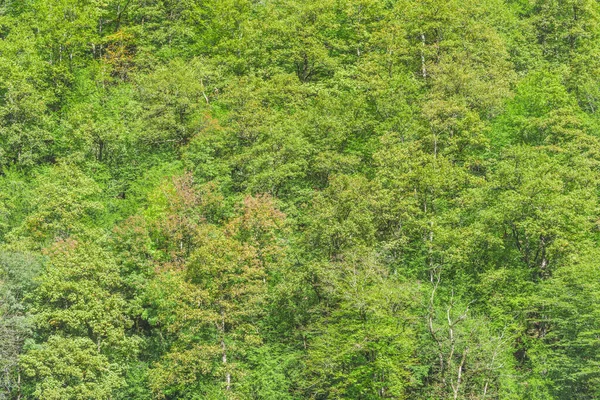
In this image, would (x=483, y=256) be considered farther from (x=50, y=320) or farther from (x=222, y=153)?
(x=50, y=320)

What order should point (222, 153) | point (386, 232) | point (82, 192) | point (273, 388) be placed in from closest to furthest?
point (273, 388)
point (386, 232)
point (82, 192)
point (222, 153)

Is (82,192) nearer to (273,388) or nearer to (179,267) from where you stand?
(179,267)

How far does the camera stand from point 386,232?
40.5 meters

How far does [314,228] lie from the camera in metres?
37.0

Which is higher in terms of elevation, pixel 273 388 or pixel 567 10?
pixel 567 10

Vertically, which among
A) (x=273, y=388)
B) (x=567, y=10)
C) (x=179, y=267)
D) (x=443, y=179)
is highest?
(x=567, y=10)

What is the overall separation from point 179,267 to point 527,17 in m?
52.4

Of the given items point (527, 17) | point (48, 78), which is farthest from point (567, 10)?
point (48, 78)

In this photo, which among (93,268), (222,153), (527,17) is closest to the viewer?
(93,268)

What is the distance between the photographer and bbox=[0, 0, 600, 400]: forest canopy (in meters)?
34.1

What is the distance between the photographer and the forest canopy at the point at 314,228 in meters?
34.1

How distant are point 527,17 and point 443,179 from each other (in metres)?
38.6

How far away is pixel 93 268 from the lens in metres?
37.8

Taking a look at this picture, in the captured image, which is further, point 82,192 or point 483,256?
point 82,192
